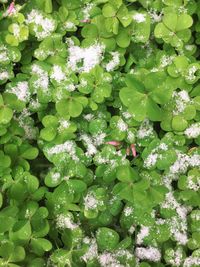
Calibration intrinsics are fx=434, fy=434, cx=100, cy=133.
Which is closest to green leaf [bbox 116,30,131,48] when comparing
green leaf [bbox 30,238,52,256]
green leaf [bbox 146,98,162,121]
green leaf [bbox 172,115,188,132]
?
green leaf [bbox 146,98,162,121]

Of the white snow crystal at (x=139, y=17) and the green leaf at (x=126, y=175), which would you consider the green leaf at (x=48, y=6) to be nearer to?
the white snow crystal at (x=139, y=17)

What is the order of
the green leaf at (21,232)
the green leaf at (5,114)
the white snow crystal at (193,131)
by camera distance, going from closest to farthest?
the green leaf at (21,232), the green leaf at (5,114), the white snow crystal at (193,131)

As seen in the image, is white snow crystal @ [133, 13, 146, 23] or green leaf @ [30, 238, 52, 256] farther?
white snow crystal @ [133, 13, 146, 23]

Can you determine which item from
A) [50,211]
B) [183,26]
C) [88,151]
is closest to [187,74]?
[183,26]

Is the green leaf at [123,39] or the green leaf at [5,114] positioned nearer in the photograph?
the green leaf at [5,114]

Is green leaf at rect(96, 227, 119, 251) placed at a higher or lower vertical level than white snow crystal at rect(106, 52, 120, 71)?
lower

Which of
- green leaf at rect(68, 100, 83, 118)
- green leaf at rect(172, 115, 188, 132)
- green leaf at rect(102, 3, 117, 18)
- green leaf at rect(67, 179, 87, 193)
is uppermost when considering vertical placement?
green leaf at rect(102, 3, 117, 18)

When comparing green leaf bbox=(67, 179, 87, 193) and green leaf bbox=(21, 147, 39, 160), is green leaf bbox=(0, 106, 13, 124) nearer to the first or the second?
green leaf bbox=(21, 147, 39, 160)

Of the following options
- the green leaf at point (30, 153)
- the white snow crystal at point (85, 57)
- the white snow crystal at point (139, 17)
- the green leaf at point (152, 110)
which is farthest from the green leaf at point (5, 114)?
the white snow crystal at point (139, 17)
